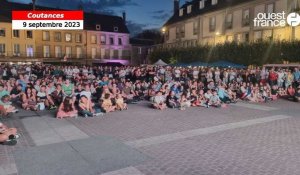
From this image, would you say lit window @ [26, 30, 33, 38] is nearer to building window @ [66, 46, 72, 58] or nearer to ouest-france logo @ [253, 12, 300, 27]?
building window @ [66, 46, 72, 58]

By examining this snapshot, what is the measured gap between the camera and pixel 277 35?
98.3ft

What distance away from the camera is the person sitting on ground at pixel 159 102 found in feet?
42.4

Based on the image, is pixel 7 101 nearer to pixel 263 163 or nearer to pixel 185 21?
pixel 263 163

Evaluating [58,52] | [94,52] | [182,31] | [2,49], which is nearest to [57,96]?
[182,31]

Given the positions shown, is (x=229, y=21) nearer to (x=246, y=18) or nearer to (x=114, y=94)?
(x=246, y=18)

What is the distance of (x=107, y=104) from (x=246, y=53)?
21.2 meters

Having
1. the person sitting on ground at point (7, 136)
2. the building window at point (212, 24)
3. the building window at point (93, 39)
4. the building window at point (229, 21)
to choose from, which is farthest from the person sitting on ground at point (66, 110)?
the building window at point (93, 39)

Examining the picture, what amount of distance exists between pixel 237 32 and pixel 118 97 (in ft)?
86.5

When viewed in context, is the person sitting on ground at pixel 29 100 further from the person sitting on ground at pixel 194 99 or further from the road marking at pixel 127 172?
the road marking at pixel 127 172

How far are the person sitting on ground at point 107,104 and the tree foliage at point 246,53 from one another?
19720mm

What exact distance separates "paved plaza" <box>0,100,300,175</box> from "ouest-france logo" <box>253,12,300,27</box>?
19673 millimetres

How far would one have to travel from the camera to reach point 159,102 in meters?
13.1

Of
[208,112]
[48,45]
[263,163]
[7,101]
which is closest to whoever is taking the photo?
[263,163]

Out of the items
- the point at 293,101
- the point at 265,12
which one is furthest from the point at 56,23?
the point at 265,12
